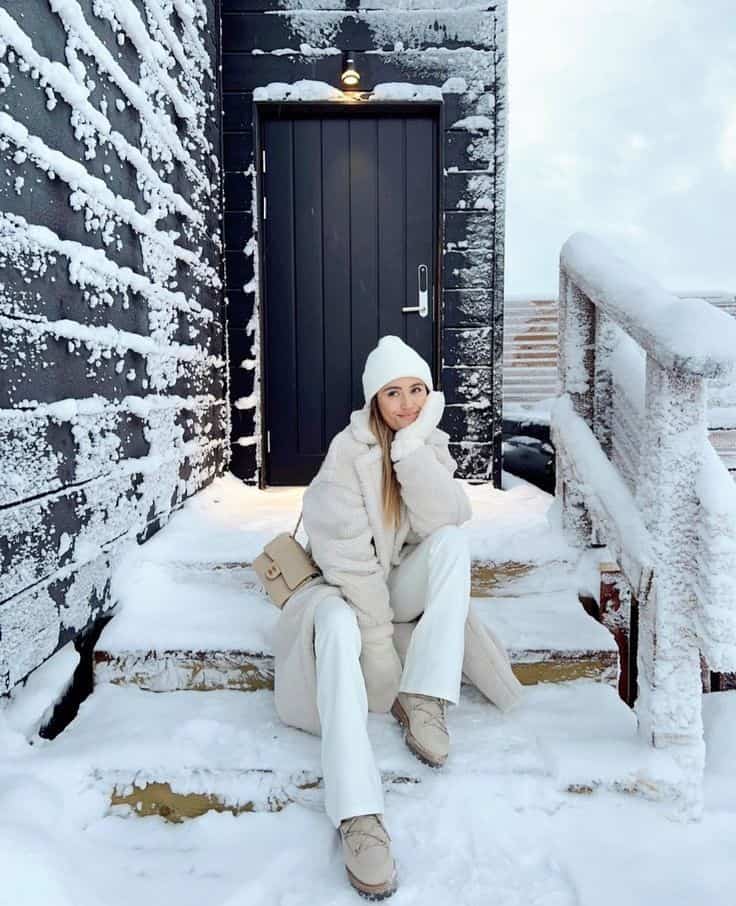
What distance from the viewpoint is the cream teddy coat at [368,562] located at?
173 centimetres

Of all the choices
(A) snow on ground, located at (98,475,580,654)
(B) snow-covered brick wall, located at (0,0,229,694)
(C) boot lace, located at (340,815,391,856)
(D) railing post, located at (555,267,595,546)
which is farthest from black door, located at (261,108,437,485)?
(C) boot lace, located at (340,815,391,856)

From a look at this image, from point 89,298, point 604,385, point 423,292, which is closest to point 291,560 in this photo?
point 89,298

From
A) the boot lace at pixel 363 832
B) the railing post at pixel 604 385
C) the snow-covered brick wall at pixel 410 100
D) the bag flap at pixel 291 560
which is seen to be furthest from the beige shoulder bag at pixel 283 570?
the snow-covered brick wall at pixel 410 100

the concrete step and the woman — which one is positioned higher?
the woman

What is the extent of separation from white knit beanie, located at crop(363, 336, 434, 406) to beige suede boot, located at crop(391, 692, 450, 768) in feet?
2.68

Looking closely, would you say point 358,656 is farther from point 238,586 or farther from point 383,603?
point 238,586

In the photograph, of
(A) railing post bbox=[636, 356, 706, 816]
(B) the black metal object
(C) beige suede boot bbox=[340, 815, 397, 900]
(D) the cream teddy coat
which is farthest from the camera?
(B) the black metal object

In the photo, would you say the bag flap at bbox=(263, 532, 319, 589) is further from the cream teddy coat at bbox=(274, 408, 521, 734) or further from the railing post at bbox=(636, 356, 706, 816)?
the railing post at bbox=(636, 356, 706, 816)

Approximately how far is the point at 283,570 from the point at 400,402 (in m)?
0.55

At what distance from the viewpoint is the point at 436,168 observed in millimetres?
3793

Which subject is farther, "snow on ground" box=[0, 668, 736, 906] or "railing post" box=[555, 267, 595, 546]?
"railing post" box=[555, 267, 595, 546]

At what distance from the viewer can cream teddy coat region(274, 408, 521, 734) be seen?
5.67 ft

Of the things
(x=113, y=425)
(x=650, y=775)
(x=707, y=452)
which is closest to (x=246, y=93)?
(x=113, y=425)

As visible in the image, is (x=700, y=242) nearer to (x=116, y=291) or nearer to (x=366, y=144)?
(x=366, y=144)
